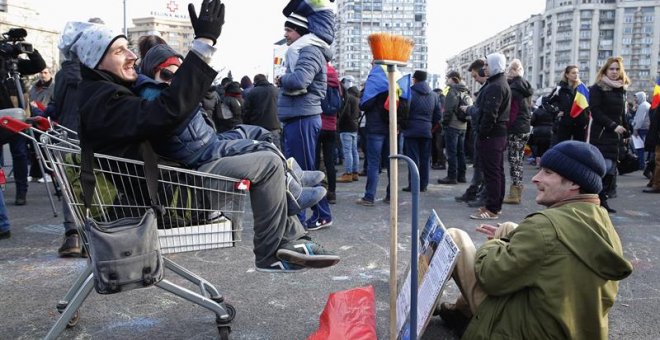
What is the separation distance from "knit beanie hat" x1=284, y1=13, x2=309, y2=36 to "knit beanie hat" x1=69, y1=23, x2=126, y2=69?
2553 millimetres

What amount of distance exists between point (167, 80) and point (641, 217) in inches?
243

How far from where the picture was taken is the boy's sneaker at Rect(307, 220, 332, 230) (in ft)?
17.6

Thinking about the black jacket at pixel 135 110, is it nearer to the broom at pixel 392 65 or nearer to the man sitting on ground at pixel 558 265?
the broom at pixel 392 65

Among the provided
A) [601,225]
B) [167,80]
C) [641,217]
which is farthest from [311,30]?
[641,217]

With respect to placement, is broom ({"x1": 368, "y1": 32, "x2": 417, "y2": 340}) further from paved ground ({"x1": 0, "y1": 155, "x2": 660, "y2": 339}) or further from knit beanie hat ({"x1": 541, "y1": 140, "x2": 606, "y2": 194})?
paved ground ({"x1": 0, "y1": 155, "x2": 660, "y2": 339})

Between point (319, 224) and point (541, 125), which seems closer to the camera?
point (319, 224)

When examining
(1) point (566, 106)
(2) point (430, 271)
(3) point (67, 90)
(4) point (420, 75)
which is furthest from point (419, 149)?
(2) point (430, 271)

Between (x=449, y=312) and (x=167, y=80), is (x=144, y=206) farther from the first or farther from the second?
(x=449, y=312)

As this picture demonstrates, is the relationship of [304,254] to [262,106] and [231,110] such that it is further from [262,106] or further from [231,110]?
[231,110]

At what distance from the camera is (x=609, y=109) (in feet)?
20.3

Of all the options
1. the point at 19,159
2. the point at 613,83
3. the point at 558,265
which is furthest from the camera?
the point at 19,159

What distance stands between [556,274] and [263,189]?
1387mm

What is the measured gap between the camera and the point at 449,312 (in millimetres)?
2916

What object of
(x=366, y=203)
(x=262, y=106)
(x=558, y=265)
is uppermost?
(x=262, y=106)
